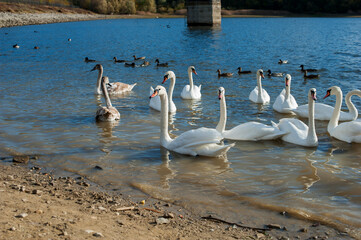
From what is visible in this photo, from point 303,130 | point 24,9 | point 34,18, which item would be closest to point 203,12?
point 34,18

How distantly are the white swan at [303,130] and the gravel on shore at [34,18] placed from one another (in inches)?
2694

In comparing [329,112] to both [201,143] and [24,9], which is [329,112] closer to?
[201,143]

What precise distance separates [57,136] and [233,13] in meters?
126

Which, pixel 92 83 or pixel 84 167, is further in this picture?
pixel 92 83

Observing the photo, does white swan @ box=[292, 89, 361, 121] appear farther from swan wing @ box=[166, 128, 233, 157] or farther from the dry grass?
the dry grass

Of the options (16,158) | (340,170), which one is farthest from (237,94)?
(16,158)

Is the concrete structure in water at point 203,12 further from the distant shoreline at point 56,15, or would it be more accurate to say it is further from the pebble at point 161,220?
the pebble at point 161,220

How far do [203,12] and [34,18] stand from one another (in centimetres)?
3364

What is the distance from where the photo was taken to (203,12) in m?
75.5

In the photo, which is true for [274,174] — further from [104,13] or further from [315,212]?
[104,13]

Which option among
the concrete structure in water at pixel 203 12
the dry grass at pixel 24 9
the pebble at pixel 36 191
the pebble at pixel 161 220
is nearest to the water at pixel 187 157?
the pebble at pixel 161 220

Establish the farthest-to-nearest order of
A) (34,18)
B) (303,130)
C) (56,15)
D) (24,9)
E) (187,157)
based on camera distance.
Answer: (56,15), (24,9), (34,18), (303,130), (187,157)

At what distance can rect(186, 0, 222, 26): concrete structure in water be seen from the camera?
246ft

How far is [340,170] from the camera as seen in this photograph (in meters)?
7.84
